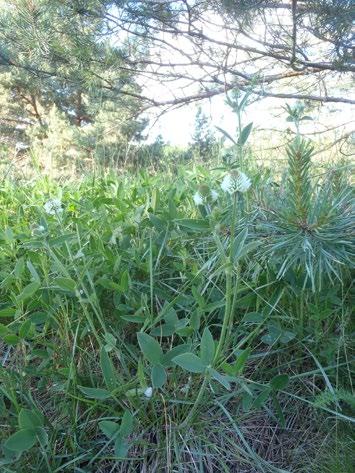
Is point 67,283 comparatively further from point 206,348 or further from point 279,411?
point 279,411

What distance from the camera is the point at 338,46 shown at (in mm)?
2748

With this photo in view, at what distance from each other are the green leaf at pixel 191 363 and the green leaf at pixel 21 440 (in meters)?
0.32

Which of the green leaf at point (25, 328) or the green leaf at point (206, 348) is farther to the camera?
the green leaf at point (25, 328)

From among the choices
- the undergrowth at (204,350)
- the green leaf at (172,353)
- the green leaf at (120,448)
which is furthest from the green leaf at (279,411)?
the green leaf at (120,448)

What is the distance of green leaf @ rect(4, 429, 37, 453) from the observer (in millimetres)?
936

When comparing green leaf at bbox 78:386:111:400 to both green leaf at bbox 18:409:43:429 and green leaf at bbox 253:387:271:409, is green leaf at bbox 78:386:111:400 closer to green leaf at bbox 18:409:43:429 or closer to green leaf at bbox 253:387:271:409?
green leaf at bbox 18:409:43:429

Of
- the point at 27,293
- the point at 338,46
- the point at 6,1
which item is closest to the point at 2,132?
the point at 6,1

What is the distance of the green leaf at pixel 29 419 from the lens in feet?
3.14

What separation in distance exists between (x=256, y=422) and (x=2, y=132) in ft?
41.0

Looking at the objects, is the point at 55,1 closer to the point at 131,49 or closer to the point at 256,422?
the point at 131,49

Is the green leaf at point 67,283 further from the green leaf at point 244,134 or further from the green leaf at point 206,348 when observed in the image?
the green leaf at point 244,134

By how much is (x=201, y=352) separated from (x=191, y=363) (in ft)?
0.09

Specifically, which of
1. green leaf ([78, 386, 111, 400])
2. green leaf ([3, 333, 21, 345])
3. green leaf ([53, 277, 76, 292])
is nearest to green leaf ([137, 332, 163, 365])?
green leaf ([78, 386, 111, 400])

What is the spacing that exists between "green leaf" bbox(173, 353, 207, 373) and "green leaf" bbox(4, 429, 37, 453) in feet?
1.04
